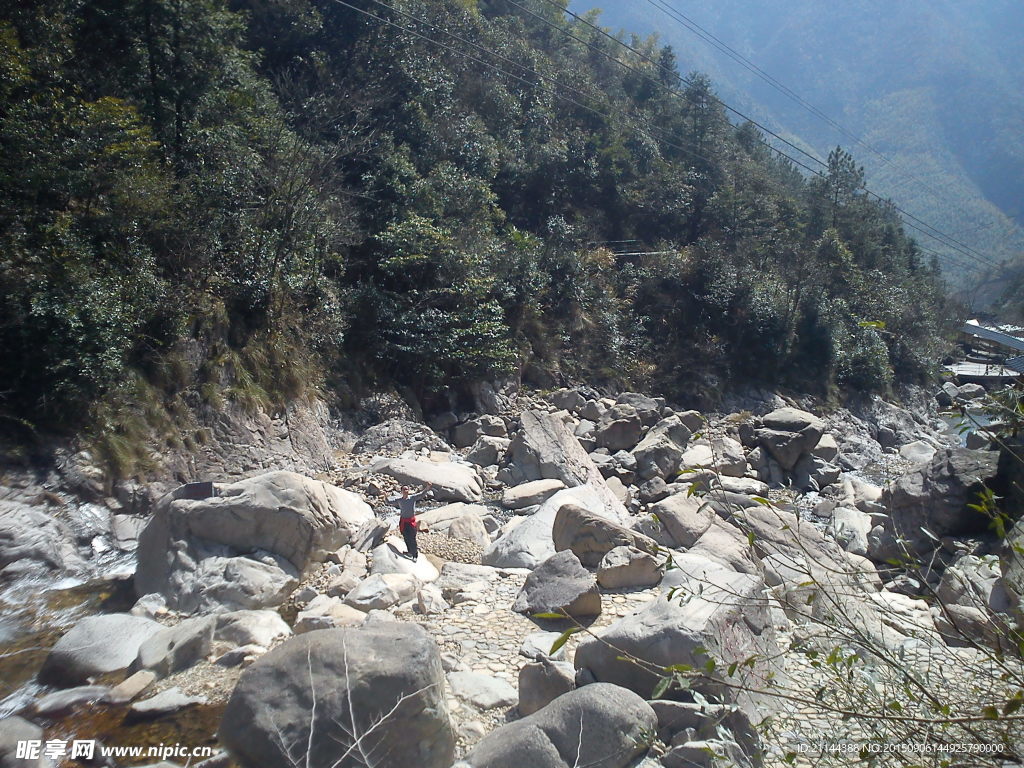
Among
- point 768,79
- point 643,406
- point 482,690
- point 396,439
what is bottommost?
point 396,439

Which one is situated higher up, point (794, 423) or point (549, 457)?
point (794, 423)

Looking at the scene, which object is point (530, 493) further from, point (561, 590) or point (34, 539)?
point (34, 539)

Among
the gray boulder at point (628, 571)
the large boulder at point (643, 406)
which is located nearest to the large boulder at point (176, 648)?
the gray boulder at point (628, 571)

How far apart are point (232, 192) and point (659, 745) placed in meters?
12.7

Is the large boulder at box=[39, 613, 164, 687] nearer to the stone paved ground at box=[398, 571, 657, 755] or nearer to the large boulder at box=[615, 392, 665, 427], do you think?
the stone paved ground at box=[398, 571, 657, 755]

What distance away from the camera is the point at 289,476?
7.53 m

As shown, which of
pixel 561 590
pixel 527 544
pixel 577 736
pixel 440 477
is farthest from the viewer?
pixel 440 477

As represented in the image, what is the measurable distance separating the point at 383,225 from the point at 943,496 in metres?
12.9

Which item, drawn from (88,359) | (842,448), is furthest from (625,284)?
(88,359)

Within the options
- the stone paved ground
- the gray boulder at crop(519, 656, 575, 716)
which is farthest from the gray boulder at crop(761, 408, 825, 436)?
the gray boulder at crop(519, 656, 575, 716)

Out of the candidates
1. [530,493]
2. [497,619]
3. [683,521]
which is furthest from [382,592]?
[530,493]

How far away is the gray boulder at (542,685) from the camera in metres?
4.56

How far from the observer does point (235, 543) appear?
6961mm

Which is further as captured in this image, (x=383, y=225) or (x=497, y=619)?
(x=383, y=225)
